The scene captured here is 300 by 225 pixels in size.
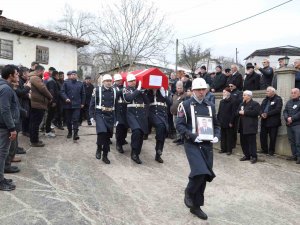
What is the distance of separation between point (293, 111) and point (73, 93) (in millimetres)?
6142

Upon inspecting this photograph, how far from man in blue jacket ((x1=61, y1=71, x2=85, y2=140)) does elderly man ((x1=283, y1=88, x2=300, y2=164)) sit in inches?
228

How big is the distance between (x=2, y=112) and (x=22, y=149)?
311cm

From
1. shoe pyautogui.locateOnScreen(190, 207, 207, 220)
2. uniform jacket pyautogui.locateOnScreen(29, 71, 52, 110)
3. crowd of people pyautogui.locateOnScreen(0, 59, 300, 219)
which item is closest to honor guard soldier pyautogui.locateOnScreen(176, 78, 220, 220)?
shoe pyautogui.locateOnScreen(190, 207, 207, 220)

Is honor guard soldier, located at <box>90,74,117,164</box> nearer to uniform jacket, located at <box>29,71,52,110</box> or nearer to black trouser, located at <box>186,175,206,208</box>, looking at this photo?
uniform jacket, located at <box>29,71,52,110</box>

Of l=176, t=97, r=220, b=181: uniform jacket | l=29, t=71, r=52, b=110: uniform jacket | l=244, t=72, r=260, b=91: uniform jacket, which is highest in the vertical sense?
l=244, t=72, r=260, b=91: uniform jacket

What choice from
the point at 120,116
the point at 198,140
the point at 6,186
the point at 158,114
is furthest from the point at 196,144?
the point at 120,116

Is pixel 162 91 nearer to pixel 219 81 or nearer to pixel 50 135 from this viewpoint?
pixel 219 81

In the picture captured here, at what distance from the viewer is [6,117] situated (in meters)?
5.85

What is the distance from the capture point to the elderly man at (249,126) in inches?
371

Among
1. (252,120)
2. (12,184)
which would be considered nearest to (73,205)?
(12,184)

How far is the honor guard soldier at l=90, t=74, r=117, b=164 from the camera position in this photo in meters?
8.27

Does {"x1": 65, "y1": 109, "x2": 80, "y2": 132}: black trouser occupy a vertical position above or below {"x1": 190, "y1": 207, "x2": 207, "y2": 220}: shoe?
above

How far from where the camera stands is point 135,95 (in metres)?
8.37

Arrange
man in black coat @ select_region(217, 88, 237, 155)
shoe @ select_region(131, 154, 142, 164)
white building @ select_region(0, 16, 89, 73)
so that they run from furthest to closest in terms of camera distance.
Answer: white building @ select_region(0, 16, 89, 73) → man in black coat @ select_region(217, 88, 237, 155) → shoe @ select_region(131, 154, 142, 164)
